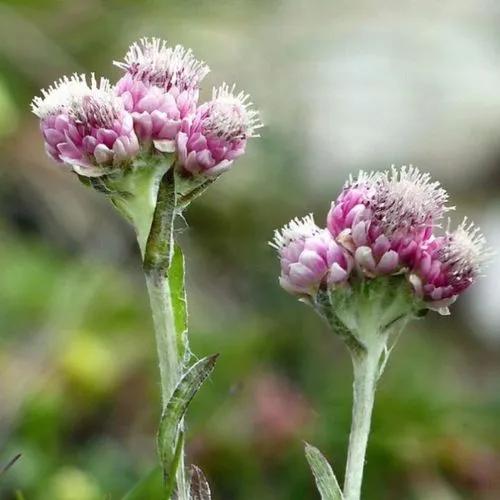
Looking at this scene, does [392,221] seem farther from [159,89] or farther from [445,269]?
[159,89]

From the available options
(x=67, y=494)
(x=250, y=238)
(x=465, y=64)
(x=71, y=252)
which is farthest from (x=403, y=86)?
(x=67, y=494)

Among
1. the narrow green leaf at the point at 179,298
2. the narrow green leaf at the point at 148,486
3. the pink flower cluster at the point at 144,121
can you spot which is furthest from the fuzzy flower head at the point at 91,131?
the narrow green leaf at the point at 148,486

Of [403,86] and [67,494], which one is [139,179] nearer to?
[67,494]

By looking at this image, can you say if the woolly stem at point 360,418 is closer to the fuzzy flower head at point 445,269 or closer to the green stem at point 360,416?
the green stem at point 360,416

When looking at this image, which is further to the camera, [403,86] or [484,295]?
[403,86]

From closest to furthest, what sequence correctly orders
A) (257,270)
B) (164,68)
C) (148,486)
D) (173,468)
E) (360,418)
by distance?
(173,468)
(360,418)
(164,68)
(148,486)
(257,270)

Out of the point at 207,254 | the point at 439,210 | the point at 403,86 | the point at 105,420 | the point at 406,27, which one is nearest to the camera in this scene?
the point at 439,210

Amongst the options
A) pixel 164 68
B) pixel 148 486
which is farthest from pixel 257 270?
pixel 164 68

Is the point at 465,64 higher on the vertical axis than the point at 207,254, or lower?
higher
